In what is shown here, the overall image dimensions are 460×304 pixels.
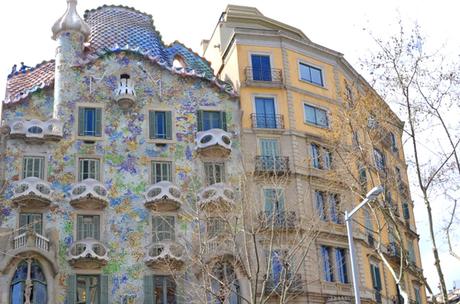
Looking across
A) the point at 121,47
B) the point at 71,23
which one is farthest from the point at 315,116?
the point at 71,23

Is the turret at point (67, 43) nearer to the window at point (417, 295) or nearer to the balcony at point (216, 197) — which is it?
the balcony at point (216, 197)

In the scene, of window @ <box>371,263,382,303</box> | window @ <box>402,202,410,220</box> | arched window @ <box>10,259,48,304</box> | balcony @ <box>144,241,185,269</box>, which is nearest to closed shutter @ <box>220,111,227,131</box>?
balcony @ <box>144,241,185,269</box>

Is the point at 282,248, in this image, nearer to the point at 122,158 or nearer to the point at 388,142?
the point at 122,158

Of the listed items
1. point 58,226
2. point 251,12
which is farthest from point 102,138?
point 251,12

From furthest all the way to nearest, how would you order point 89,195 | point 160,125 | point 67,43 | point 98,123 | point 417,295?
point 417,295 < point 67,43 < point 160,125 < point 98,123 < point 89,195

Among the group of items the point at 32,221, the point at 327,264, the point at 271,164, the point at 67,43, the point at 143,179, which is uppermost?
the point at 67,43

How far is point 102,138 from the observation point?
34.5 meters

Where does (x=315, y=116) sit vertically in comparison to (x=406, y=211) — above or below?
above

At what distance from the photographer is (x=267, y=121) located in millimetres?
36719

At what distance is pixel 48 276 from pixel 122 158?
262 inches

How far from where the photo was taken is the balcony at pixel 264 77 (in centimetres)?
3728

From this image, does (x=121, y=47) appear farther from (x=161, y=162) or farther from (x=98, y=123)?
(x=161, y=162)

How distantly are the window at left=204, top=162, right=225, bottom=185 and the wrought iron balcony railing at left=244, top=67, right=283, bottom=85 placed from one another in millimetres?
4780

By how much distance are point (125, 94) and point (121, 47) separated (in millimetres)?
3716
